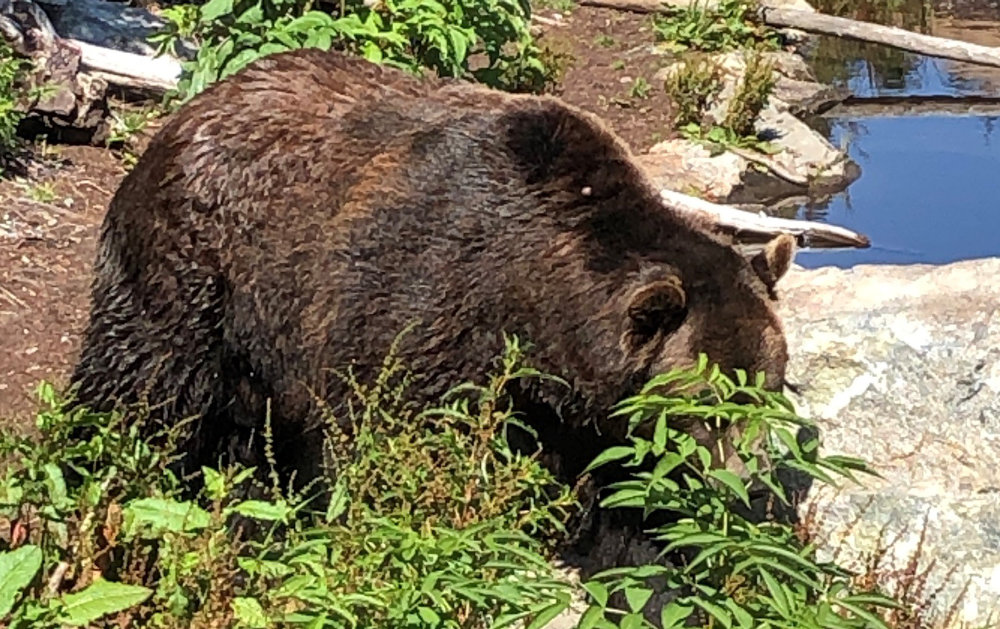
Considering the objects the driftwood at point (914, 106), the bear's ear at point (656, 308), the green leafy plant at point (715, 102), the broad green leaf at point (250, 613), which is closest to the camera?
the broad green leaf at point (250, 613)

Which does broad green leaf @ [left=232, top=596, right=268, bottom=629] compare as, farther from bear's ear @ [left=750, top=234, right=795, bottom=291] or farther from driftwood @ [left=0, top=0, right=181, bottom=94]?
driftwood @ [left=0, top=0, right=181, bottom=94]

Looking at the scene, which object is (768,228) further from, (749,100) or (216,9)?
(216,9)

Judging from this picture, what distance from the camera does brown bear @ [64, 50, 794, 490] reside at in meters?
4.47

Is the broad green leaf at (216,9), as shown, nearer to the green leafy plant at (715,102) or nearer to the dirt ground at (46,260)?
the dirt ground at (46,260)

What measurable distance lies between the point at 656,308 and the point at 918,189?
627 cm

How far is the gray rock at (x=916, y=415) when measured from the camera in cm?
465

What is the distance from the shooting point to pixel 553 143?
15.2ft

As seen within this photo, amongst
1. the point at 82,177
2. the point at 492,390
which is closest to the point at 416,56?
the point at 82,177

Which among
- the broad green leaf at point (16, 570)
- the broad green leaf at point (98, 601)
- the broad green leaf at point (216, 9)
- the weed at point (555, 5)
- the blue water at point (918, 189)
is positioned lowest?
the blue water at point (918, 189)

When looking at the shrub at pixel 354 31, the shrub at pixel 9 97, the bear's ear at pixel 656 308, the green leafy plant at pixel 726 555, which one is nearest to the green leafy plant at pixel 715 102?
the shrub at pixel 354 31

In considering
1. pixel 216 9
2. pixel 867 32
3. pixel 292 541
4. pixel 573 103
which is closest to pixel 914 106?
pixel 867 32

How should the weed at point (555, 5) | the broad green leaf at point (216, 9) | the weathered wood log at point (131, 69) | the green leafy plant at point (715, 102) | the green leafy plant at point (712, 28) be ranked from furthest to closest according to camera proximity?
the weed at point (555, 5) → the green leafy plant at point (712, 28) → the green leafy plant at point (715, 102) → the weathered wood log at point (131, 69) → the broad green leaf at point (216, 9)

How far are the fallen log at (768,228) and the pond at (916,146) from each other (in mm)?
72

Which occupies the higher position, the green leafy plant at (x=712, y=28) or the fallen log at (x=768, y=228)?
the green leafy plant at (x=712, y=28)
